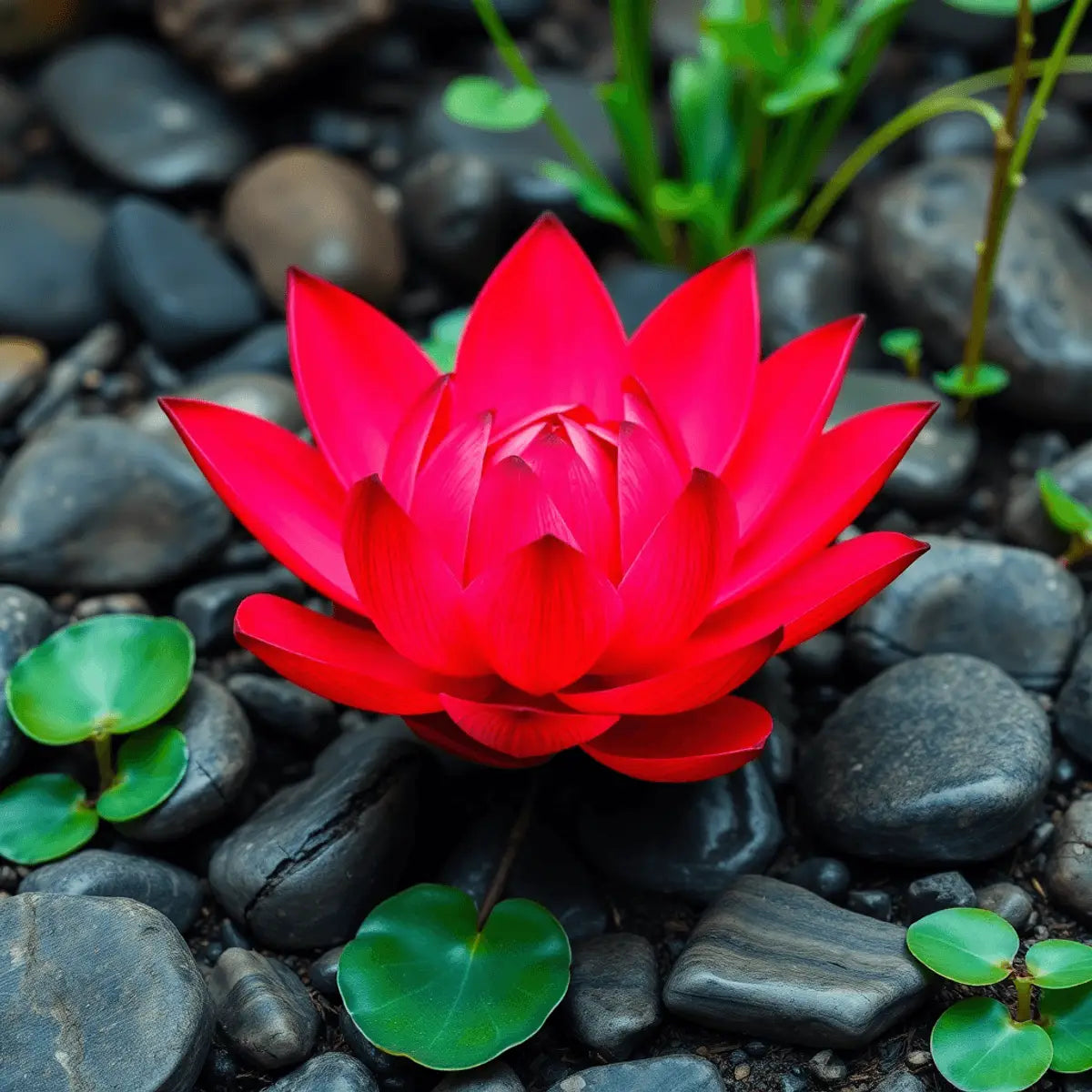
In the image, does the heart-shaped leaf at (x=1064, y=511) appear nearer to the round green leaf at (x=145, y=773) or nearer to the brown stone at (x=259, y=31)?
the round green leaf at (x=145, y=773)

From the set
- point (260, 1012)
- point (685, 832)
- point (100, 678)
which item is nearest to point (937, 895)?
point (685, 832)

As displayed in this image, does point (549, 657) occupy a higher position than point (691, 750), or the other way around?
point (549, 657)

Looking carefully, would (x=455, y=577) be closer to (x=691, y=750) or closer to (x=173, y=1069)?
(x=691, y=750)

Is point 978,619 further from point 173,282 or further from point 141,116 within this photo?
point 141,116

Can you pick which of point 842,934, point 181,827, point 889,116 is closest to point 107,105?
point 889,116

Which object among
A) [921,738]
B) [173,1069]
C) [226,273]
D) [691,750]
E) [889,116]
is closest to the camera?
[173,1069]

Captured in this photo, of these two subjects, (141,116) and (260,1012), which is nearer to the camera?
(260,1012)

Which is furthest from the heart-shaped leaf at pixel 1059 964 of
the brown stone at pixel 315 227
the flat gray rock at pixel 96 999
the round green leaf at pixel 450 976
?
the brown stone at pixel 315 227
